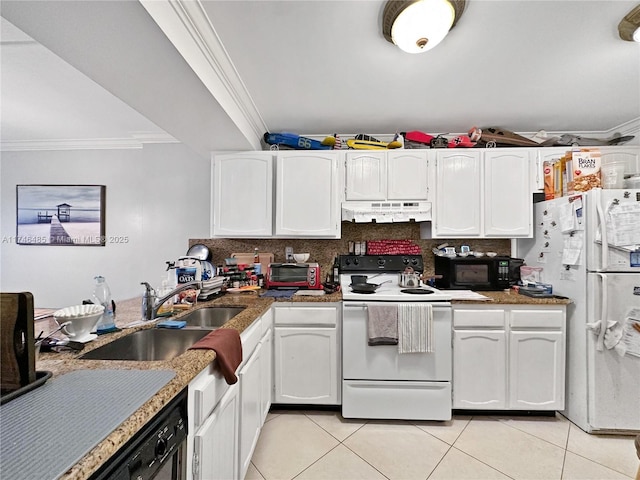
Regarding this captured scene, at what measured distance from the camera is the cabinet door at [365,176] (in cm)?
251

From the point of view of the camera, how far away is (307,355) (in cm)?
215

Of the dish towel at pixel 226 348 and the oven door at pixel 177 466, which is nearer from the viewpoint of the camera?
the oven door at pixel 177 466

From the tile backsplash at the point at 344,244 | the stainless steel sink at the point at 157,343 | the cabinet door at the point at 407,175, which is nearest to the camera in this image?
the stainless steel sink at the point at 157,343

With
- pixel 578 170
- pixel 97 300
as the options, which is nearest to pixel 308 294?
pixel 97 300

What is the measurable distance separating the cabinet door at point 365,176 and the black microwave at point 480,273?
92 centimetres

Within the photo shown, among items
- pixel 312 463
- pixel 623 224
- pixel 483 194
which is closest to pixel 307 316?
pixel 312 463

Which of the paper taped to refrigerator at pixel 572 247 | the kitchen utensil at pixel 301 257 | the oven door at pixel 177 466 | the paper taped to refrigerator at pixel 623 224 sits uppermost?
the paper taped to refrigerator at pixel 623 224

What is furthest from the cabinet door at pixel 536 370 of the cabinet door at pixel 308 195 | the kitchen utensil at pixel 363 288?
the cabinet door at pixel 308 195

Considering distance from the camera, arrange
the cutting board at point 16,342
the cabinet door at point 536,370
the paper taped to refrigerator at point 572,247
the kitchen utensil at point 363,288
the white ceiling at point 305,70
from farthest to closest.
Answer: the kitchen utensil at point 363,288 < the cabinet door at point 536,370 < the paper taped to refrigerator at point 572,247 < the white ceiling at point 305,70 < the cutting board at point 16,342

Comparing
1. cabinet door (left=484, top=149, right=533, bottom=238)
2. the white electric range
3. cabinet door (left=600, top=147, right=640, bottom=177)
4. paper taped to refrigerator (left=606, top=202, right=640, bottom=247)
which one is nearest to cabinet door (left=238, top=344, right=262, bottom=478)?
the white electric range

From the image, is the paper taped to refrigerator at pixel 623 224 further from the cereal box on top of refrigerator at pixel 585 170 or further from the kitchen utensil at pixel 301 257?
the kitchen utensil at pixel 301 257

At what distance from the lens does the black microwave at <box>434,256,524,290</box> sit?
8.01 ft

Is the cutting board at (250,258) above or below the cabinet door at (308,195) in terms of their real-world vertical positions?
below

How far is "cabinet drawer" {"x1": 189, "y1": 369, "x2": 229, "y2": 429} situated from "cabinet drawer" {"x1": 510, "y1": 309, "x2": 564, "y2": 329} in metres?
2.14
